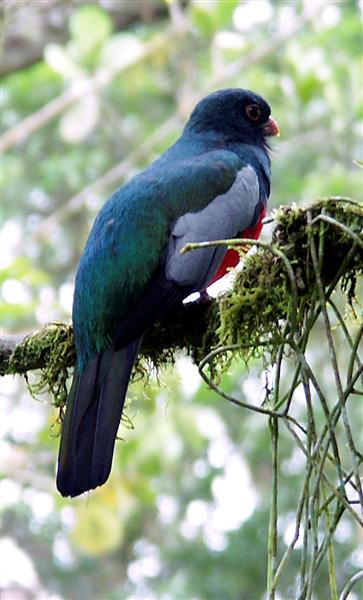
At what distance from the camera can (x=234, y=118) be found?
4.30 meters

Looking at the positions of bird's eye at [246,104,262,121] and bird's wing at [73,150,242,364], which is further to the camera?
bird's eye at [246,104,262,121]

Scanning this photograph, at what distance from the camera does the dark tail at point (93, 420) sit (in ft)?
9.50

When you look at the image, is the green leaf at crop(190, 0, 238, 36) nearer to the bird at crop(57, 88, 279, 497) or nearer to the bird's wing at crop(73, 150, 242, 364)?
the bird at crop(57, 88, 279, 497)

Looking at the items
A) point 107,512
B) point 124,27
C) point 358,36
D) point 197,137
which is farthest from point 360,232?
point 358,36

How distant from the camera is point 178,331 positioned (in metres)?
3.08

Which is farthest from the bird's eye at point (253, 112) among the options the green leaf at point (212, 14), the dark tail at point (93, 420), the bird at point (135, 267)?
the green leaf at point (212, 14)

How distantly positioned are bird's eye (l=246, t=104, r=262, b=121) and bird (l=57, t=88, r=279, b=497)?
1.67ft

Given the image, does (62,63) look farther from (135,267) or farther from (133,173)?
(135,267)

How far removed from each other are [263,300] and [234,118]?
1.83m

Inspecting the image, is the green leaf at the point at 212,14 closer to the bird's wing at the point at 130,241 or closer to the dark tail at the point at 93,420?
the bird's wing at the point at 130,241

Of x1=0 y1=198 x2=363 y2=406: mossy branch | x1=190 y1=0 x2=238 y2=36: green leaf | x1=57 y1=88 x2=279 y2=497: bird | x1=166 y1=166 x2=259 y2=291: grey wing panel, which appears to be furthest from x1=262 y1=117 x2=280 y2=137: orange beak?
x1=190 y1=0 x2=238 y2=36: green leaf

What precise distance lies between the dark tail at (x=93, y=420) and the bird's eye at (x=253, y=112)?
5.13 ft

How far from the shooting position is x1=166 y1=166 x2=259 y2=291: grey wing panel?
3.20 meters

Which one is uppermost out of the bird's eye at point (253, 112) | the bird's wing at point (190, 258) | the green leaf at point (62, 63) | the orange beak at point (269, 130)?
the green leaf at point (62, 63)
